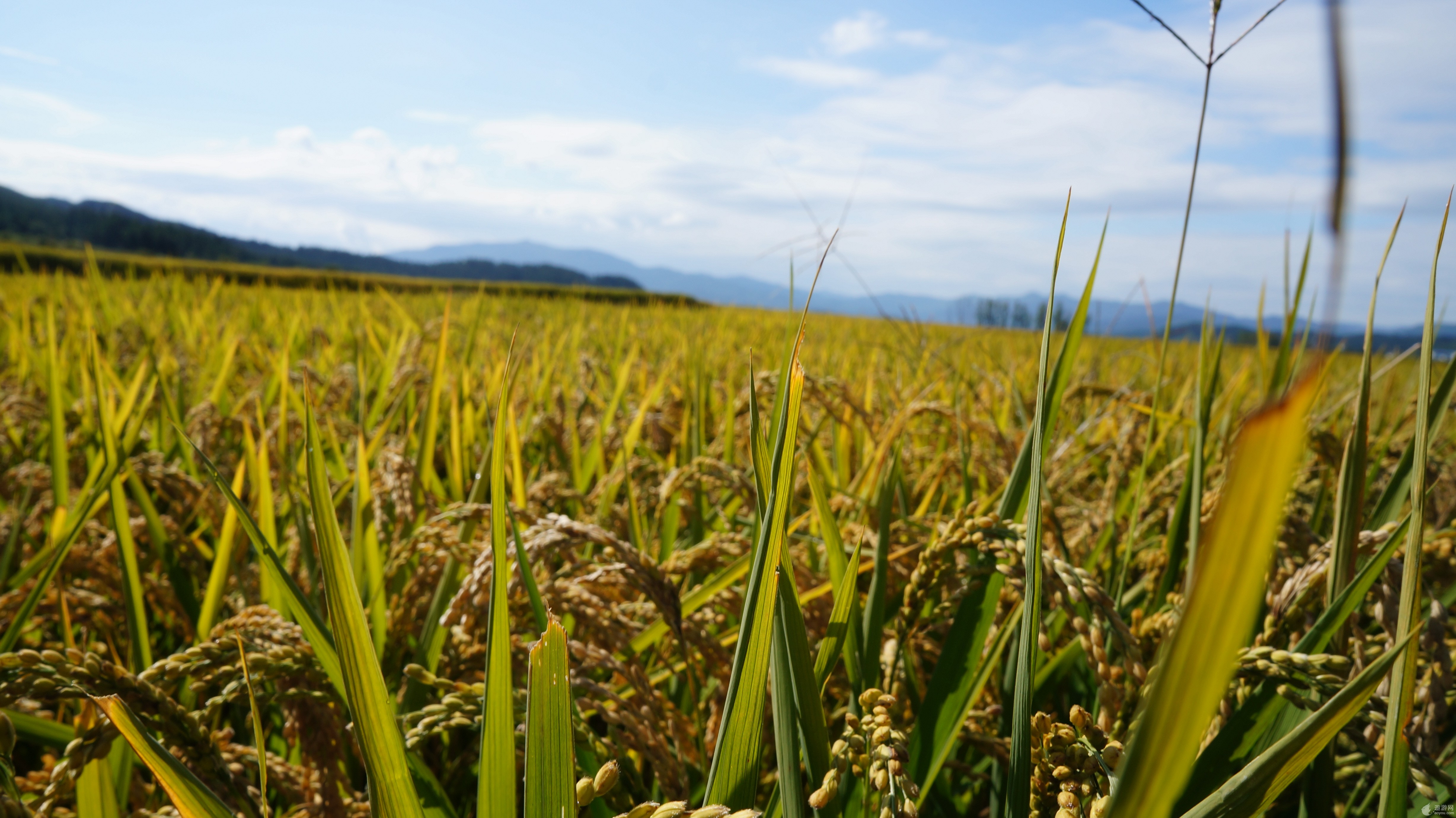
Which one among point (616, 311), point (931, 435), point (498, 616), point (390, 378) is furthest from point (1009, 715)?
point (616, 311)

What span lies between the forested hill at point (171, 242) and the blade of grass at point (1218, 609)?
42176 millimetres

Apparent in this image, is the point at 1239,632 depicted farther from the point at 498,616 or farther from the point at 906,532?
the point at 906,532

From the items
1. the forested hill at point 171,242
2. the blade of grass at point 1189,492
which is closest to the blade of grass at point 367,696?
the blade of grass at point 1189,492

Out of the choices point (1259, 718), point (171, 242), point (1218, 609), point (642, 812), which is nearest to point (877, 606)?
point (1259, 718)

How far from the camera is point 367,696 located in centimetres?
46

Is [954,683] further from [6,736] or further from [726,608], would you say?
[6,736]

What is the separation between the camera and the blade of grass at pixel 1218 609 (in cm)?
14

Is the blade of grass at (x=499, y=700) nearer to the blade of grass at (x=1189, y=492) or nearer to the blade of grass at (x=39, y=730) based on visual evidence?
the blade of grass at (x=39, y=730)

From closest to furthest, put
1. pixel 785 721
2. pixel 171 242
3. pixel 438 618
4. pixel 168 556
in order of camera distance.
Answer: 1. pixel 785 721
2. pixel 438 618
3. pixel 168 556
4. pixel 171 242

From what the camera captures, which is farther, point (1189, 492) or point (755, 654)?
point (1189, 492)

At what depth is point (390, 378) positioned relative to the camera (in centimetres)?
200

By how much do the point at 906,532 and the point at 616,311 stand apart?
7.35 m

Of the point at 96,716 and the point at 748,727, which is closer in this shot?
the point at 748,727

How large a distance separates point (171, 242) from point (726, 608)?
68.1m
